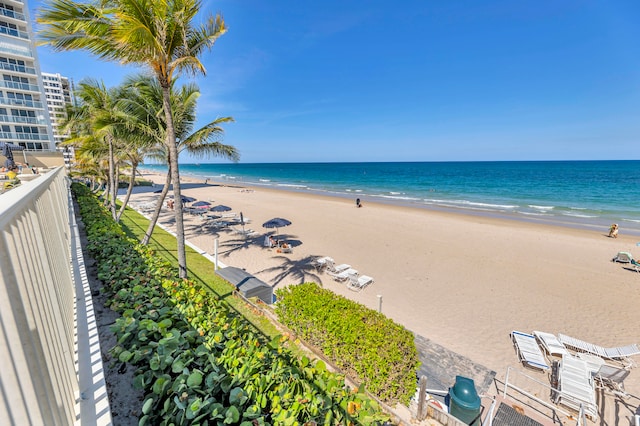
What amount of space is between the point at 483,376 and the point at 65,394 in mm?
7641

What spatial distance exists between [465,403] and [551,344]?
447cm

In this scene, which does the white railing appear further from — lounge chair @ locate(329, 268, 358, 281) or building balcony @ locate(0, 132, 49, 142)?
building balcony @ locate(0, 132, 49, 142)

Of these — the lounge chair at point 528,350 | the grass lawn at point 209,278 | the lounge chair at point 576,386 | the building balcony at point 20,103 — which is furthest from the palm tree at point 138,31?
the building balcony at point 20,103

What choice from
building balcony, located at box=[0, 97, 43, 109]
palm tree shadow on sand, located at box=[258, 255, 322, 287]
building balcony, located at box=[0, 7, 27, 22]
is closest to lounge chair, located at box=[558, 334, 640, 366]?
palm tree shadow on sand, located at box=[258, 255, 322, 287]

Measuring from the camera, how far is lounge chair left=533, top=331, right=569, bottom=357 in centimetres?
714

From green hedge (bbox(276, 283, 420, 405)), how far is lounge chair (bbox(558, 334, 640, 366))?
5.47 m

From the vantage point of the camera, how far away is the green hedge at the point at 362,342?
16.0ft

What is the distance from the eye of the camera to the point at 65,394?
1.83 metres

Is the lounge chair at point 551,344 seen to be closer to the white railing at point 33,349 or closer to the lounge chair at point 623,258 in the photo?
the white railing at point 33,349

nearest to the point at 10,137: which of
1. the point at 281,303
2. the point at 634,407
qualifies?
the point at 281,303

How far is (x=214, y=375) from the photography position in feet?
6.88

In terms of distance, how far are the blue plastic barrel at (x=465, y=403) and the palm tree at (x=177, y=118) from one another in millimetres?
9268

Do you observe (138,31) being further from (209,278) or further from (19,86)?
(19,86)

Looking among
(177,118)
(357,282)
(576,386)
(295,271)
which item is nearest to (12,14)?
(177,118)
